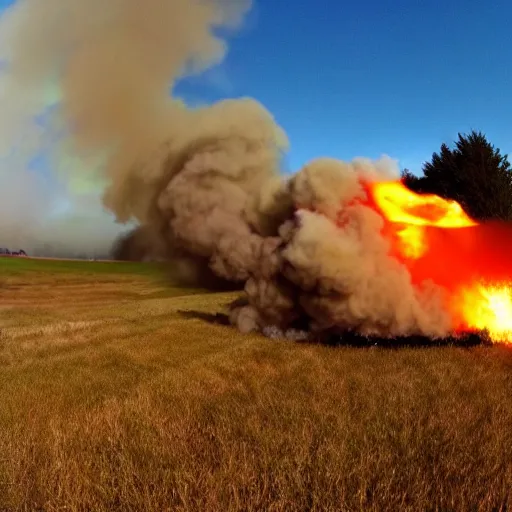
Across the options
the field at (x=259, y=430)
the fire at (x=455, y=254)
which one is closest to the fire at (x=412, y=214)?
the fire at (x=455, y=254)

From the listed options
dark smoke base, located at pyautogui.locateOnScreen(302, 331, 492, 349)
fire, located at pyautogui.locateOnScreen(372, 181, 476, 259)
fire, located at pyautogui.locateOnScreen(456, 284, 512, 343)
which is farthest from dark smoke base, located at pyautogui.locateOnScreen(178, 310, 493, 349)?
fire, located at pyautogui.locateOnScreen(372, 181, 476, 259)

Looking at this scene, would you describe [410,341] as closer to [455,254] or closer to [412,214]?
[455,254]

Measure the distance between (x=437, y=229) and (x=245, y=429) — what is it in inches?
470

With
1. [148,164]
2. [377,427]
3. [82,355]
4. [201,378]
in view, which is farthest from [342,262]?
[148,164]

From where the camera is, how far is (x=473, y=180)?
25.0 m

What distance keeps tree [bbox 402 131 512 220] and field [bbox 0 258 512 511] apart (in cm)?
1362

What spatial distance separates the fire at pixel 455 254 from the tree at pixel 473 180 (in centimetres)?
727

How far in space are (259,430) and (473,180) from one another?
925 inches

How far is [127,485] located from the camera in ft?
16.9

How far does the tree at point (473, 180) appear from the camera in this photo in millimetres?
24253

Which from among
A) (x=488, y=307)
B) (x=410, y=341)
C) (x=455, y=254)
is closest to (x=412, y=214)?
(x=455, y=254)

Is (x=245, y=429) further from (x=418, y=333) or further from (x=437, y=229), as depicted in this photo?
(x=437, y=229)

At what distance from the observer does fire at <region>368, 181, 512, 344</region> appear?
15.1 m

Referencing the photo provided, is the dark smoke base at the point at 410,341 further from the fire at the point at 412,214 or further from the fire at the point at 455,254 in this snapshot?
the fire at the point at 412,214
